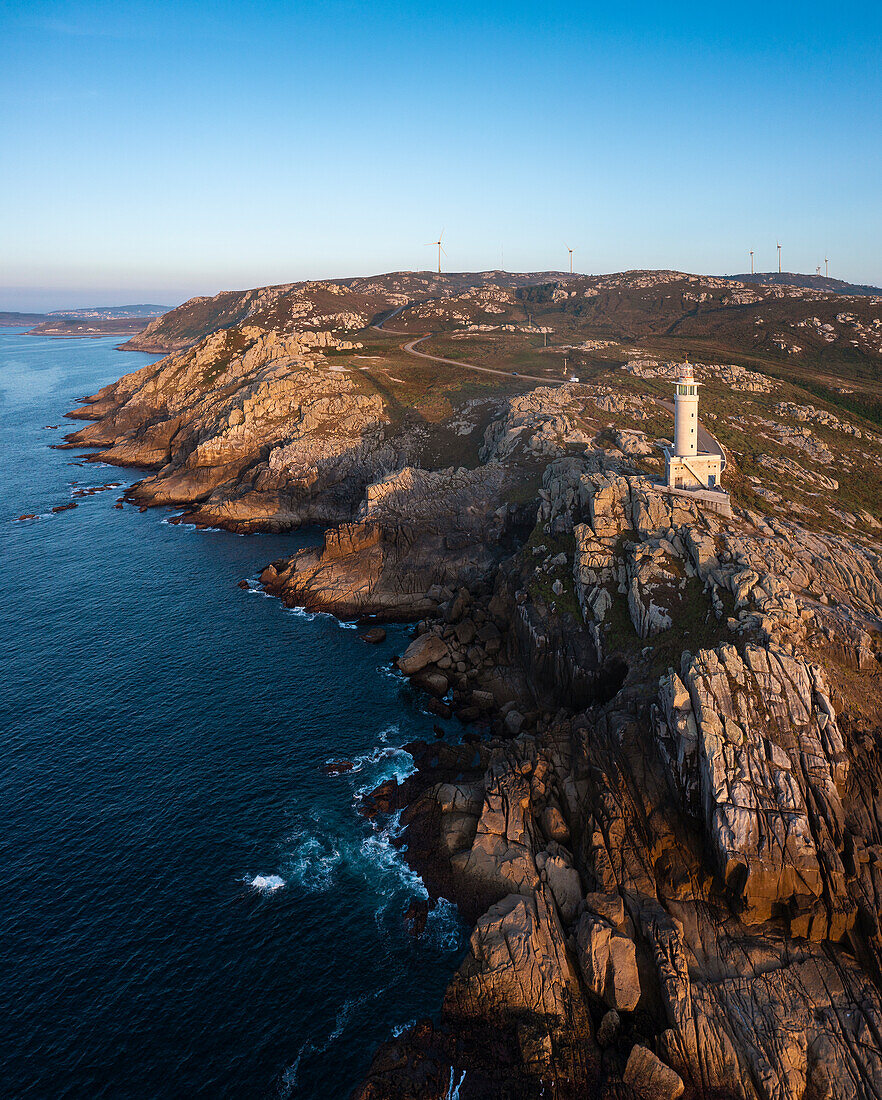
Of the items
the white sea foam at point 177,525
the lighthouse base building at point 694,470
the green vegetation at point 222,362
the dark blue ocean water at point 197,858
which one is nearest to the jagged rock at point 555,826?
the dark blue ocean water at point 197,858

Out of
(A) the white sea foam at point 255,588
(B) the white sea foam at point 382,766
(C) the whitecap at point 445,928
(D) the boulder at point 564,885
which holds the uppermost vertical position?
(A) the white sea foam at point 255,588

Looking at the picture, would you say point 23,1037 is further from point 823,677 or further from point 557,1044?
point 823,677

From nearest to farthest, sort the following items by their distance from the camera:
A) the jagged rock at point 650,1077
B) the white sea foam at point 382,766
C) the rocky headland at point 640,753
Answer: the jagged rock at point 650,1077 < the rocky headland at point 640,753 < the white sea foam at point 382,766

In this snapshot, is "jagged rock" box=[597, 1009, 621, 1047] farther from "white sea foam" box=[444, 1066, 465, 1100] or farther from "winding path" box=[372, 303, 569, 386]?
"winding path" box=[372, 303, 569, 386]

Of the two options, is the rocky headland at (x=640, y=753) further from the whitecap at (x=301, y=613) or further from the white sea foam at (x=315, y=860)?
the white sea foam at (x=315, y=860)

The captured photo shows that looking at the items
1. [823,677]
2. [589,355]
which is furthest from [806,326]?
[823,677]

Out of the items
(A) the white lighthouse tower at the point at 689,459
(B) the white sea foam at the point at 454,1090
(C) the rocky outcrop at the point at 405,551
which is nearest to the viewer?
(B) the white sea foam at the point at 454,1090
